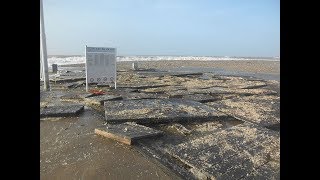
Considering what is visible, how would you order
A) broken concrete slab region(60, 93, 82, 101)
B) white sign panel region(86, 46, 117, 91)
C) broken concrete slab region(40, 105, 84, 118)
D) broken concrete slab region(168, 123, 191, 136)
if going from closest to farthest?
1. broken concrete slab region(168, 123, 191, 136)
2. broken concrete slab region(40, 105, 84, 118)
3. broken concrete slab region(60, 93, 82, 101)
4. white sign panel region(86, 46, 117, 91)

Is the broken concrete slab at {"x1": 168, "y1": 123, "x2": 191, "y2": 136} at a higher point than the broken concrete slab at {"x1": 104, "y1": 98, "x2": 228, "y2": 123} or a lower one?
lower

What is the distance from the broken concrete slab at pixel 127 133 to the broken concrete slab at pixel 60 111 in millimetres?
1697

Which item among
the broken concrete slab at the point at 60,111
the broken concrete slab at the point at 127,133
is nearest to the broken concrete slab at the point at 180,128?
the broken concrete slab at the point at 127,133

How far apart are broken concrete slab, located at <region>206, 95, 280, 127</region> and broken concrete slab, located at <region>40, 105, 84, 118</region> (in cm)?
350

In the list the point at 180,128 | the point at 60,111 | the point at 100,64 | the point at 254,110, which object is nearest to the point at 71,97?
the point at 100,64

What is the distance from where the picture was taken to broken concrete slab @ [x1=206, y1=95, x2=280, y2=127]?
6128 mm

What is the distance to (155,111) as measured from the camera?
669 cm

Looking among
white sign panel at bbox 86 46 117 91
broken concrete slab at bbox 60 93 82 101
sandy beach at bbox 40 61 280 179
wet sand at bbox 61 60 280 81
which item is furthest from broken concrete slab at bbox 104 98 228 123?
wet sand at bbox 61 60 280 81

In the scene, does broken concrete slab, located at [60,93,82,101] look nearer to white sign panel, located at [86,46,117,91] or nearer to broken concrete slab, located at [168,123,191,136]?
white sign panel, located at [86,46,117,91]

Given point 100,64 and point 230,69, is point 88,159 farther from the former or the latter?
point 230,69

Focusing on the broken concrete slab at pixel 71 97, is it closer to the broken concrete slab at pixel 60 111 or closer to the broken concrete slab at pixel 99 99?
the broken concrete slab at pixel 99 99

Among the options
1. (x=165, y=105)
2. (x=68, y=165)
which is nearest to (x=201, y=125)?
(x=165, y=105)
